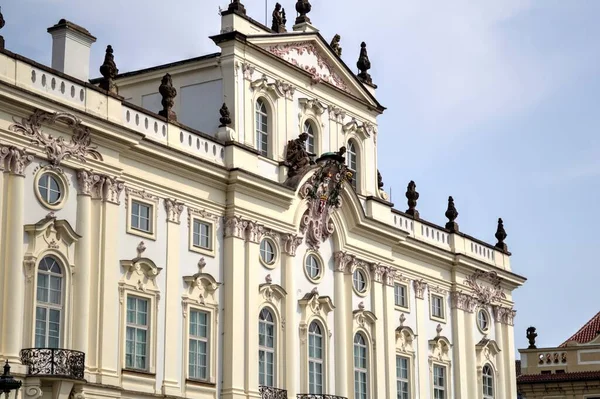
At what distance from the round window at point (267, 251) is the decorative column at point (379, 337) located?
20.2ft

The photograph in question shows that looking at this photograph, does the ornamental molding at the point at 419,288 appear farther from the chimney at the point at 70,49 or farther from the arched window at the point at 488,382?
the chimney at the point at 70,49

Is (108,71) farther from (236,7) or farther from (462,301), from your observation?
(462,301)

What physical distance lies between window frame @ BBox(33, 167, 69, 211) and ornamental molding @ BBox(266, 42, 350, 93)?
11.8 m

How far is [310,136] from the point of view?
4797 cm

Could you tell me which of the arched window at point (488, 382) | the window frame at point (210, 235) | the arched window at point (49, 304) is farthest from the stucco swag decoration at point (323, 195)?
the arched window at point (488, 382)

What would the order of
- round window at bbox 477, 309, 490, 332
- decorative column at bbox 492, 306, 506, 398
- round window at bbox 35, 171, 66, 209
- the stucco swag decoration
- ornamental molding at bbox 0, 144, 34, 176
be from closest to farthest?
ornamental molding at bbox 0, 144, 34, 176, round window at bbox 35, 171, 66, 209, the stucco swag decoration, round window at bbox 477, 309, 490, 332, decorative column at bbox 492, 306, 506, 398

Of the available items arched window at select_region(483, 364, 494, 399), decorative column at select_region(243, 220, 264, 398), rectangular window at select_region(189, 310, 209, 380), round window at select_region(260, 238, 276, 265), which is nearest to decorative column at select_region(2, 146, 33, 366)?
rectangular window at select_region(189, 310, 209, 380)

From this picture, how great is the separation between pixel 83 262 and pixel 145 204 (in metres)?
3.67

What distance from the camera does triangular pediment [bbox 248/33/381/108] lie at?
4594 cm

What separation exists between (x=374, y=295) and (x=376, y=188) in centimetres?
441

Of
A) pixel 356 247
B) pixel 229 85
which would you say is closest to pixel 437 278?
pixel 356 247

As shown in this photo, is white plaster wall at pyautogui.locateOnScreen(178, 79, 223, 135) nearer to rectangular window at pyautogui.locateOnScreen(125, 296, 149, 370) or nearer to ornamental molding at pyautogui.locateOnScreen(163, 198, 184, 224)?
ornamental molding at pyautogui.locateOnScreen(163, 198, 184, 224)

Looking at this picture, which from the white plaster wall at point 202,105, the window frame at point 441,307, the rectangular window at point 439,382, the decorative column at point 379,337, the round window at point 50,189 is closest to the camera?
the round window at point 50,189

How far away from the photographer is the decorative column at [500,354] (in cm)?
5662
